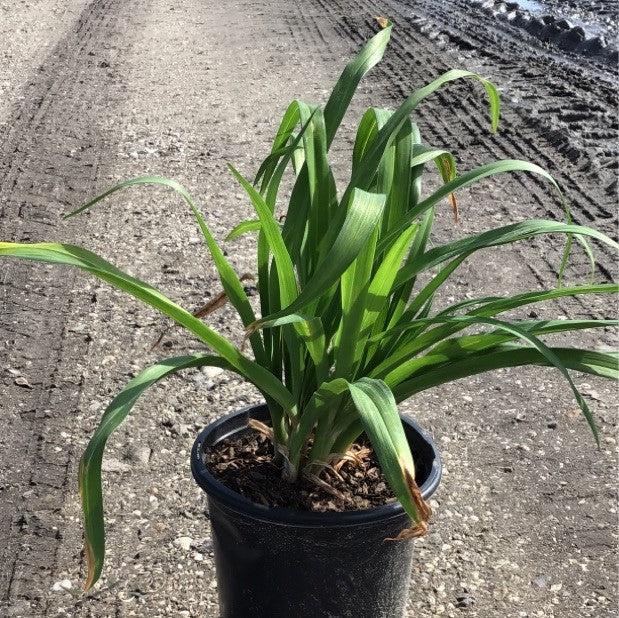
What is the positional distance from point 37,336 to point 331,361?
157 cm

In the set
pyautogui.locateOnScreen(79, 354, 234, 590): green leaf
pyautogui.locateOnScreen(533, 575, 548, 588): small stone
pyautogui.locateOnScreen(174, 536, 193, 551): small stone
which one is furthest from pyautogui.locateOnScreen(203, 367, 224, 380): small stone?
pyautogui.locateOnScreen(79, 354, 234, 590): green leaf

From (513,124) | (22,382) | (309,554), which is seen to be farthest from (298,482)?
(513,124)

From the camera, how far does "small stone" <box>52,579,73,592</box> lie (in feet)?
6.05

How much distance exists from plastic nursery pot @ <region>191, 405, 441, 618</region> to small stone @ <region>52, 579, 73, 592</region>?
0.44 meters

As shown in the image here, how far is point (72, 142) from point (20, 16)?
11.7 ft

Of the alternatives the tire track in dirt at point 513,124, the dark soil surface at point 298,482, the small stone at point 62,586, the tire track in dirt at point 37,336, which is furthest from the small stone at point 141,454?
the tire track in dirt at point 513,124

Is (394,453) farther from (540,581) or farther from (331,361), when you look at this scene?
(540,581)

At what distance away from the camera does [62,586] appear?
185cm

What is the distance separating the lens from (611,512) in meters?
2.12

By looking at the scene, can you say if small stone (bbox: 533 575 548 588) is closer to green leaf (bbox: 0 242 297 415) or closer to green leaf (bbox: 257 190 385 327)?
green leaf (bbox: 0 242 297 415)

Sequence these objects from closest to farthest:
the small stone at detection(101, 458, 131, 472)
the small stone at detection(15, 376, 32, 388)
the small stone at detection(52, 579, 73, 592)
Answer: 1. the small stone at detection(52, 579, 73, 592)
2. the small stone at detection(101, 458, 131, 472)
3. the small stone at detection(15, 376, 32, 388)

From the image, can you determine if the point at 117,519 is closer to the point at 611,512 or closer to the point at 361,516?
the point at 361,516

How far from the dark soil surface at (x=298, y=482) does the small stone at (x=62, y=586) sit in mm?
533

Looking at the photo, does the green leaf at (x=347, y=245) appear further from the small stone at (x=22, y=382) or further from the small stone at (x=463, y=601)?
the small stone at (x=22, y=382)
